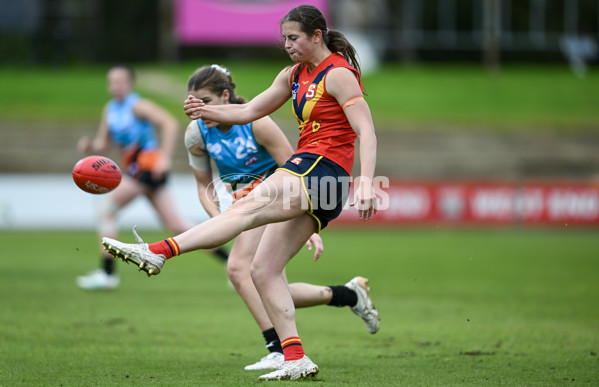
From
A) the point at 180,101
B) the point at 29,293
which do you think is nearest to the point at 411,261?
the point at 29,293

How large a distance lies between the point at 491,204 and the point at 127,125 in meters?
11.9

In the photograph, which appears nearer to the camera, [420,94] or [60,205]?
[60,205]

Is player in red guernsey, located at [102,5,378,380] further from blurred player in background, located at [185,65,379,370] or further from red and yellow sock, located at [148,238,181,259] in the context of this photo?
blurred player in background, located at [185,65,379,370]

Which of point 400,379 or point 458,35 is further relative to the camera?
point 458,35

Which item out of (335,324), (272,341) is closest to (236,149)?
(272,341)

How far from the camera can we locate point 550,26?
130ft

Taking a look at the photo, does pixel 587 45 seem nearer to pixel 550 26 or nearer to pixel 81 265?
pixel 550 26

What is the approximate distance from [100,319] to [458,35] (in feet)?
112

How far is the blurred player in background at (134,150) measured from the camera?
10.3 meters

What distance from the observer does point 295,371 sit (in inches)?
208

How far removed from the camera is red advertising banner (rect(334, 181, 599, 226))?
19.8 metres

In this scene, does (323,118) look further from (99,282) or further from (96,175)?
(99,282)

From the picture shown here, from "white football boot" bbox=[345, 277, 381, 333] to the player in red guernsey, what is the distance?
45.2 inches

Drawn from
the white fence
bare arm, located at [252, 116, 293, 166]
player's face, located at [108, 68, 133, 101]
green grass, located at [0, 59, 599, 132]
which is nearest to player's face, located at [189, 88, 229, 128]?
bare arm, located at [252, 116, 293, 166]
